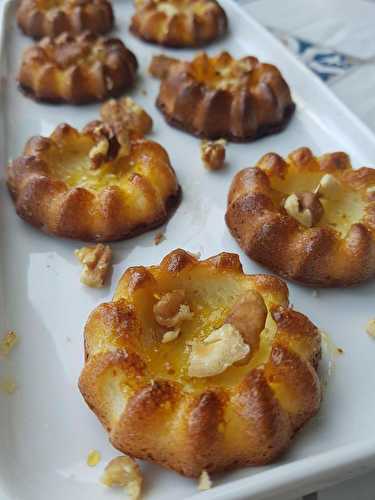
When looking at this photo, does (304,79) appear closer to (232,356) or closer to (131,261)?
(131,261)

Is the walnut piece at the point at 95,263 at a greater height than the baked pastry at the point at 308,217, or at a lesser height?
lesser

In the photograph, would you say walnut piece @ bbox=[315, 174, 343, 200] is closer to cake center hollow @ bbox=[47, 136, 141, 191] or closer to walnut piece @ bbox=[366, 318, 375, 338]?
walnut piece @ bbox=[366, 318, 375, 338]

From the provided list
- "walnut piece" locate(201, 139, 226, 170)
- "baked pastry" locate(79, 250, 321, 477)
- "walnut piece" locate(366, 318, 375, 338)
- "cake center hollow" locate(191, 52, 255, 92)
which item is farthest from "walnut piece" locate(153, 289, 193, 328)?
"cake center hollow" locate(191, 52, 255, 92)

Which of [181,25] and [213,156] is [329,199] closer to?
[213,156]

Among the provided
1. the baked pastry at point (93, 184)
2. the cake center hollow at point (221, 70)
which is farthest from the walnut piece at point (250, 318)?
the cake center hollow at point (221, 70)

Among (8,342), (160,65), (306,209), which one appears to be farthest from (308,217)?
(160,65)

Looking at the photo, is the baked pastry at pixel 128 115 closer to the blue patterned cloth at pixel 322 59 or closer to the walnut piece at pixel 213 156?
the walnut piece at pixel 213 156

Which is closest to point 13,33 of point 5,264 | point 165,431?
point 5,264
